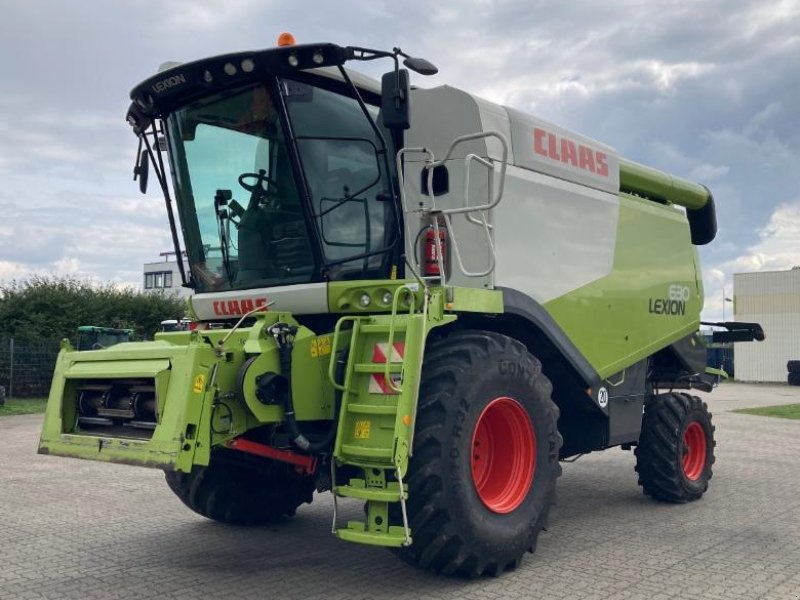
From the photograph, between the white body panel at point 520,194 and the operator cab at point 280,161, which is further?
the white body panel at point 520,194

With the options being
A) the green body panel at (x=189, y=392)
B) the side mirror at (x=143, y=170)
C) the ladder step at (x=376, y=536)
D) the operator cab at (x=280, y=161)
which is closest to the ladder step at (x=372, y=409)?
the green body panel at (x=189, y=392)

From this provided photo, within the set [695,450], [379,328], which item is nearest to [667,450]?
[695,450]

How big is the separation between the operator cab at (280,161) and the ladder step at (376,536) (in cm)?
161

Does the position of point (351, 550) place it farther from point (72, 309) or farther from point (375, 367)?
point (72, 309)

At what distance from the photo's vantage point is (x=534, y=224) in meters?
6.07

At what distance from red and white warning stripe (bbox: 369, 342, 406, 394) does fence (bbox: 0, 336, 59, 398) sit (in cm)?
1617

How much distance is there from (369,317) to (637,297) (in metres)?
3.13

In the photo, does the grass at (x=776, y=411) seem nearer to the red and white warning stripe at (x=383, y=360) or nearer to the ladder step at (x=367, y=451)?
the red and white warning stripe at (x=383, y=360)

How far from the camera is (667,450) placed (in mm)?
7301

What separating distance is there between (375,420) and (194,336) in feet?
3.72

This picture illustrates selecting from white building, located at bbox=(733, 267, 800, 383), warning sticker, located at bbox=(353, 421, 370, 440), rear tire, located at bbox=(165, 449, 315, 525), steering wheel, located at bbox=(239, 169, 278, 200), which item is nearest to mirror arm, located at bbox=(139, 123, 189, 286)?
steering wheel, located at bbox=(239, 169, 278, 200)

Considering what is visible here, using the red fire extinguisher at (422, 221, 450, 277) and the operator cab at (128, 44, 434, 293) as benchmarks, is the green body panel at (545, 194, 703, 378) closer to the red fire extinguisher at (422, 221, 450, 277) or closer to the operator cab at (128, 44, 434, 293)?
the red fire extinguisher at (422, 221, 450, 277)

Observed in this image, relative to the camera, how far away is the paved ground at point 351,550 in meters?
4.77

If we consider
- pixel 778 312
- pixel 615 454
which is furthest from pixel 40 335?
pixel 778 312
